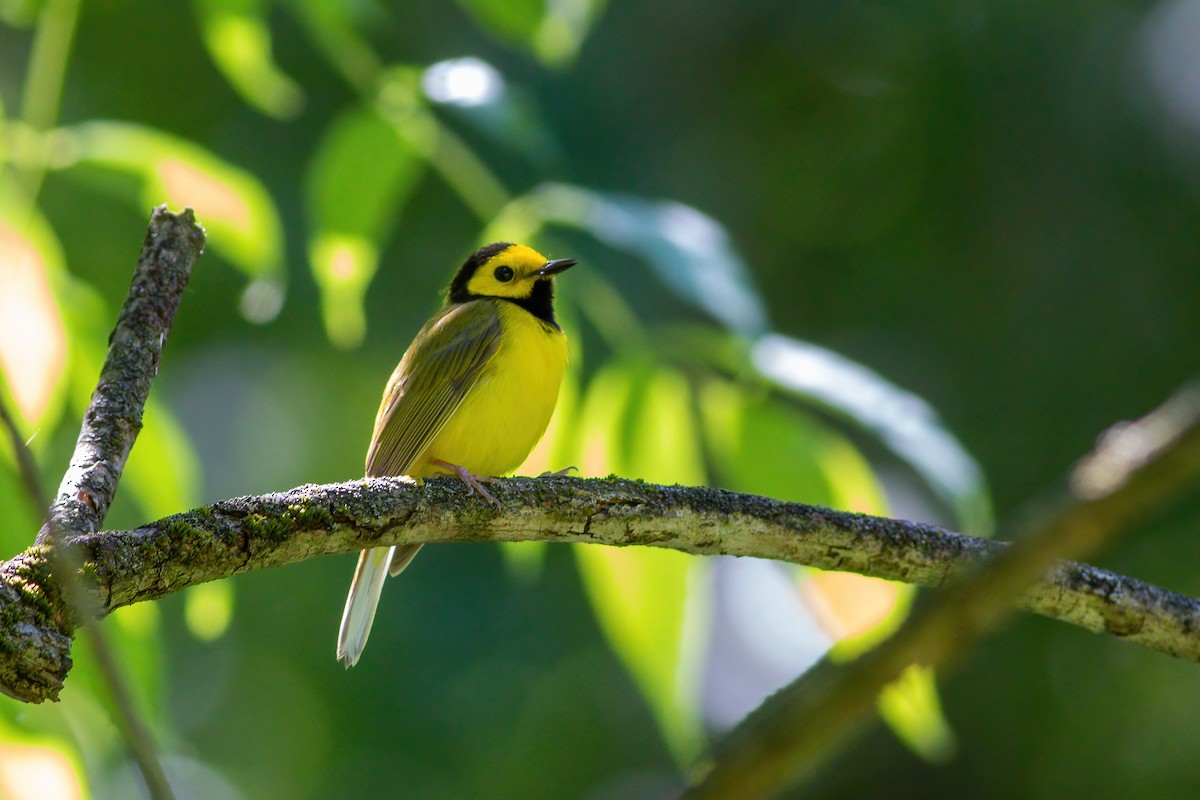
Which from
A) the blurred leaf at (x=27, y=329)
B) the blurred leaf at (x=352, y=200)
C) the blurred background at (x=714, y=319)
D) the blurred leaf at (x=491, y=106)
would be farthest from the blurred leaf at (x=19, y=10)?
the blurred background at (x=714, y=319)

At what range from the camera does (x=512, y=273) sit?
581 cm

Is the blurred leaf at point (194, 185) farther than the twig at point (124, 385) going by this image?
Yes

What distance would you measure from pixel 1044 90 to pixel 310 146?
19.4 ft

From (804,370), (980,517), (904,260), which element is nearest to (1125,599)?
(980,517)

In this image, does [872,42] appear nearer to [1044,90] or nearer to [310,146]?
[1044,90]

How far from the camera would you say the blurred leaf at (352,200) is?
275 centimetres

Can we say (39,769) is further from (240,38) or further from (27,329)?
(240,38)

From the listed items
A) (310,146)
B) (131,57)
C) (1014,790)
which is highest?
(131,57)

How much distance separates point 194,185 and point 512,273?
3.01 m

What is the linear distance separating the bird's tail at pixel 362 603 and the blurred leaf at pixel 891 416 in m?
1.98

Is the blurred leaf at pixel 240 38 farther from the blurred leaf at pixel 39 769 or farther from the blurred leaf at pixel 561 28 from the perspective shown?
the blurred leaf at pixel 39 769

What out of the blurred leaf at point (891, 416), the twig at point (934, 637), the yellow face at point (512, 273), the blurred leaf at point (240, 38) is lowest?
the twig at point (934, 637)

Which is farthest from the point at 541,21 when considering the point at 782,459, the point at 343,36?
the point at 782,459

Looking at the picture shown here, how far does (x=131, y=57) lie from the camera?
9.61m
